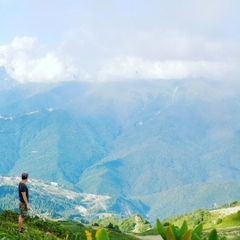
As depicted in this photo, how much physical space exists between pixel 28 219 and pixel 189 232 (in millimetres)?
25492

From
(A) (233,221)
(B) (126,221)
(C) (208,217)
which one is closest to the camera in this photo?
(A) (233,221)

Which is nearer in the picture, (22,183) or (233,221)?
(22,183)

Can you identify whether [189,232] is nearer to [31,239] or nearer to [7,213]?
[31,239]

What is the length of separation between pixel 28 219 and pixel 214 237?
25.6m

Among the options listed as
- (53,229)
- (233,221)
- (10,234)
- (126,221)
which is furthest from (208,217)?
(10,234)

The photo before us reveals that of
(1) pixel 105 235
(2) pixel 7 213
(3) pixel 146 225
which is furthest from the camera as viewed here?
(3) pixel 146 225

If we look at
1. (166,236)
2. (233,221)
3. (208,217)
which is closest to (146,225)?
(208,217)

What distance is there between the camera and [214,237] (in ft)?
14.4

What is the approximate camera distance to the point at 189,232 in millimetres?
4488

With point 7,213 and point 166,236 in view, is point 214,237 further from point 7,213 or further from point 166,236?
point 7,213

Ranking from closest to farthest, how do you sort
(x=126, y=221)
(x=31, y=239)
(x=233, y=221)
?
1. (x=31, y=239)
2. (x=233, y=221)
3. (x=126, y=221)

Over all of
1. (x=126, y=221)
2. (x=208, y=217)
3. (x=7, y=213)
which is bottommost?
(x=126, y=221)

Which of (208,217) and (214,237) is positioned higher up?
(214,237)

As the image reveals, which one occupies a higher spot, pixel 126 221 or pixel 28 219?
pixel 28 219
